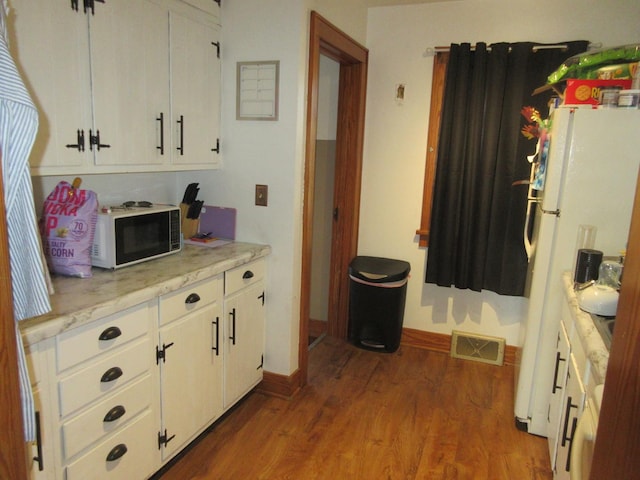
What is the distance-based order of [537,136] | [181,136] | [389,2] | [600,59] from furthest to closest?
[389,2] → [537,136] → [181,136] → [600,59]

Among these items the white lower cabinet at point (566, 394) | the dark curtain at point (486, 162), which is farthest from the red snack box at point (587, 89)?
the white lower cabinet at point (566, 394)

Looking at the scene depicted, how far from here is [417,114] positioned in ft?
10.8

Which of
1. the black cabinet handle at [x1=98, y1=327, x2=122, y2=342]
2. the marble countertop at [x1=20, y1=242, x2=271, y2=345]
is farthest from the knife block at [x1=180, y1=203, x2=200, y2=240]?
the black cabinet handle at [x1=98, y1=327, x2=122, y2=342]

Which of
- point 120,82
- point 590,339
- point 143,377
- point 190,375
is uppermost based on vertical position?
point 120,82

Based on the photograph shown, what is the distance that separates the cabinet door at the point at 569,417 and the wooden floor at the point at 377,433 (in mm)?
376

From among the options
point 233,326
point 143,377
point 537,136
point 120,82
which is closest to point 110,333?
point 143,377

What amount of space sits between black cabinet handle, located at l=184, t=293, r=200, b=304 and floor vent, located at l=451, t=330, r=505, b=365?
80.1 inches

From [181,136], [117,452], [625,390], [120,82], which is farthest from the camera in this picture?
[181,136]

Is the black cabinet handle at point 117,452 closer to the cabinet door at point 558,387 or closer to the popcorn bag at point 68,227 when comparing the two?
the popcorn bag at point 68,227

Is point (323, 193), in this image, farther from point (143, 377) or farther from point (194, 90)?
point (143, 377)

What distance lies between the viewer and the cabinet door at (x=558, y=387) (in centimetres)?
198

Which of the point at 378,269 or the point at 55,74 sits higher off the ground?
the point at 55,74

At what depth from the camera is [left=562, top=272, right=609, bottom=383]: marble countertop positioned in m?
1.32

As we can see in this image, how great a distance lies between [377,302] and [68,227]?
2059mm
